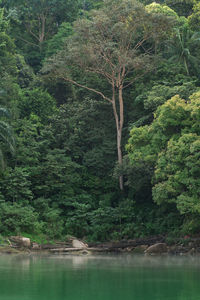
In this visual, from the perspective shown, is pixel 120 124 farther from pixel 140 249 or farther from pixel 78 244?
pixel 78 244

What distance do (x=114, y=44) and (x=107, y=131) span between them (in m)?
6.17

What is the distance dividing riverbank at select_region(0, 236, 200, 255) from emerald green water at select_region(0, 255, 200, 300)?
873 centimetres

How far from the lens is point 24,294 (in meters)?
11.1

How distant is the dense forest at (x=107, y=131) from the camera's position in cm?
2778

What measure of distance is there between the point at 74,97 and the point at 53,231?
13163 millimetres

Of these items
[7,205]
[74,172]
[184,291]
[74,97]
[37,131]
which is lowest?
[184,291]

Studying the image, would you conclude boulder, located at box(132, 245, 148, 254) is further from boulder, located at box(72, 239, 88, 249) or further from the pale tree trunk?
the pale tree trunk

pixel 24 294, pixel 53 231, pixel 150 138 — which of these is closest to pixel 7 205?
pixel 53 231

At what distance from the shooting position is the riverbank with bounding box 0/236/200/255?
2656 cm

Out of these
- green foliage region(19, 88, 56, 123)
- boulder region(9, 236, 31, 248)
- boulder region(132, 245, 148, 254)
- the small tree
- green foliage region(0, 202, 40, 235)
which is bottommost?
boulder region(132, 245, 148, 254)

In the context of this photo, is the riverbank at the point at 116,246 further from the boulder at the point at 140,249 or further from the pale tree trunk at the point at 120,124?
the pale tree trunk at the point at 120,124

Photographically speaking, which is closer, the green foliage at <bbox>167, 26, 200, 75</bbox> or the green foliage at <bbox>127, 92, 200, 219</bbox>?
the green foliage at <bbox>127, 92, 200, 219</bbox>

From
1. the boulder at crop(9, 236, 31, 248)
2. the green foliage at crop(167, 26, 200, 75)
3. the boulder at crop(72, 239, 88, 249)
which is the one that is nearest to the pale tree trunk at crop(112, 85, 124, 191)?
the green foliage at crop(167, 26, 200, 75)

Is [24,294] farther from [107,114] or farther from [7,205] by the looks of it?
[107,114]
